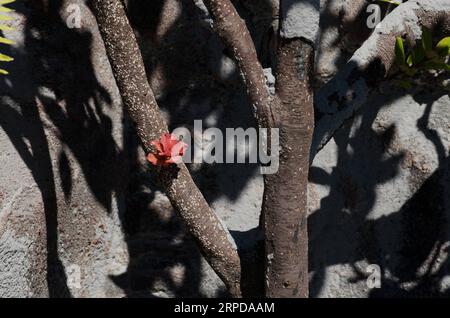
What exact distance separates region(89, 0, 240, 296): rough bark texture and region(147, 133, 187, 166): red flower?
49mm

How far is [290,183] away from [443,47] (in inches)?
26.0

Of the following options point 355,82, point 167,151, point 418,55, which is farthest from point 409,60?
point 167,151

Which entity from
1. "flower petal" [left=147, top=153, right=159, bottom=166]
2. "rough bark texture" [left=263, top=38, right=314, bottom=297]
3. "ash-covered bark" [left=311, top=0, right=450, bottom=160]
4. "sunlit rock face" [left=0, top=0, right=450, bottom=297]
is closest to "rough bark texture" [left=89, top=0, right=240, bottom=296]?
"flower petal" [left=147, top=153, right=159, bottom=166]

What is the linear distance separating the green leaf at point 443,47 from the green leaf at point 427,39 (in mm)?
25

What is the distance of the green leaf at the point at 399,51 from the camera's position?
194cm

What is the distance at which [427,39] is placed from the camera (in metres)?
1.96

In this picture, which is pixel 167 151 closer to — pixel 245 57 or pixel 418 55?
pixel 245 57

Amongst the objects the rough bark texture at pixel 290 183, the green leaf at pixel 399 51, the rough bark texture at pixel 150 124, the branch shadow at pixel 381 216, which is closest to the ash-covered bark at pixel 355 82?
the green leaf at pixel 399 51

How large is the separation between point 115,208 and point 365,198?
105 centimetres

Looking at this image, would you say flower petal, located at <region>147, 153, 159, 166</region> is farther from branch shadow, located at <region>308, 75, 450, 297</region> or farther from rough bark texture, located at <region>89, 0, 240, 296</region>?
branch shadow, located at <region>308, 75, 450, 297</region>

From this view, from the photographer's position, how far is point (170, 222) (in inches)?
104

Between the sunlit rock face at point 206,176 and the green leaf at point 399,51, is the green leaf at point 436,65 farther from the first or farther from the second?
the sunlit rock face at point 206,176

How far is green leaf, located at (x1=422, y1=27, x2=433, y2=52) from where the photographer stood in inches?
76.9
